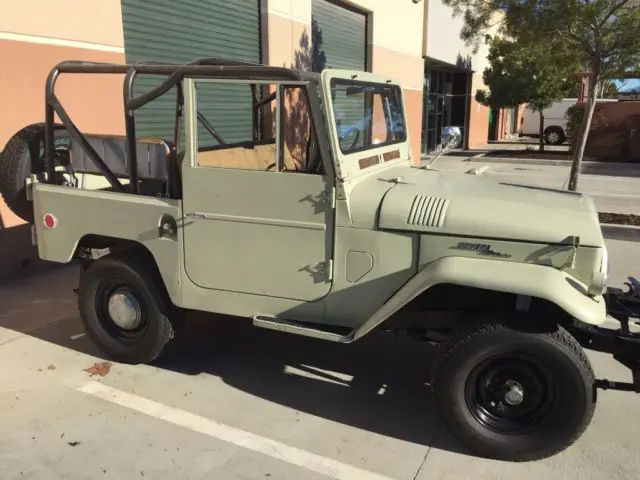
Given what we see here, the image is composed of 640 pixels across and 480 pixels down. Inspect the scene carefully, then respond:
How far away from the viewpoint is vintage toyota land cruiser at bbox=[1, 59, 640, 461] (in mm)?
3035

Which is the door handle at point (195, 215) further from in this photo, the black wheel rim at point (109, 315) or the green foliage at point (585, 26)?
the green foliage at point (585, 26)

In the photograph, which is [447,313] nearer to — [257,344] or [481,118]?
[257,344]

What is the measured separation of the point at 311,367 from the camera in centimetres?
419

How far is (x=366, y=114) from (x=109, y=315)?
2.33m

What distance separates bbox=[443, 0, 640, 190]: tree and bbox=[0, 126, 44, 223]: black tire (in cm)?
681

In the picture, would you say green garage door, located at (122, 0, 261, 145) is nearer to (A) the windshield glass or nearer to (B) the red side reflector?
(A) the windshield glass

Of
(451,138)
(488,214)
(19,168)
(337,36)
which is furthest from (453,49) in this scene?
(488,214)

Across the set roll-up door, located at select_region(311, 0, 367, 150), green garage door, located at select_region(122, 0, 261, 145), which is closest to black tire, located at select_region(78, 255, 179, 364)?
green garage door, located at select_region(122, 0, 261, 145)

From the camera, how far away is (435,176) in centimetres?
403

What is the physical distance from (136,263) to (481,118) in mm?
23549

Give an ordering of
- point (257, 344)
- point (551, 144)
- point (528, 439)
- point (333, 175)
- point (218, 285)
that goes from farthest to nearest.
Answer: point (551, 144), point (257, 344), point (218, 285), point (333, 175), point (528, 439)

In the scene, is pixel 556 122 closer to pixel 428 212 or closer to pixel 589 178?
pixel 589 178

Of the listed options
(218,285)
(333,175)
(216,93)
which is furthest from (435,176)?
(216,93)

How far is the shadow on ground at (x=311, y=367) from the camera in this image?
11.7ft
